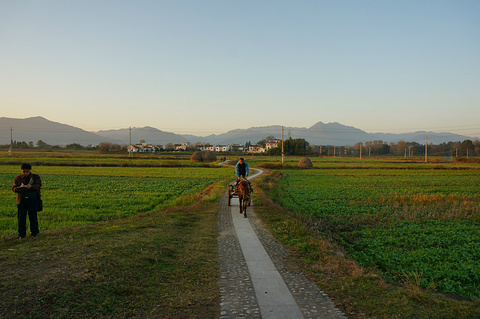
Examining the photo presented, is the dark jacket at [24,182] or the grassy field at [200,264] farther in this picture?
the dark jacket at [24,182]

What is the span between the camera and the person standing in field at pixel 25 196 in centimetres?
959

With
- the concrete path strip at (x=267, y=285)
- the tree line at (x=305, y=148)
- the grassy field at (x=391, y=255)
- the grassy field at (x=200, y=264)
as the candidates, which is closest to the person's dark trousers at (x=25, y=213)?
the grassy field at (x=200, y=264)

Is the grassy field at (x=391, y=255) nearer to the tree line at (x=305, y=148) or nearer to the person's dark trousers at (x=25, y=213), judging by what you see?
the person's dark trousers at (x=25, y=213)

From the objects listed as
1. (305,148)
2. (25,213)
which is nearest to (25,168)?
(25,213)

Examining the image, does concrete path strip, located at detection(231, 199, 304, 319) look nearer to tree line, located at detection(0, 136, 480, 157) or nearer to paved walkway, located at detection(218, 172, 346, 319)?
paved walkway, located at detection(218, 172, 346, 319)

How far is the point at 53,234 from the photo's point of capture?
10453 millimetres

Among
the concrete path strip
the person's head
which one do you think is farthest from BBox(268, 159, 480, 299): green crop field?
the person's head

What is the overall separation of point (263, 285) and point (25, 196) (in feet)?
24.9

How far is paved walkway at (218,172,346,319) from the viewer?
17.9 ft

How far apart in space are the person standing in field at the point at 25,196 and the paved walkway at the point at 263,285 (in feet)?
18.6

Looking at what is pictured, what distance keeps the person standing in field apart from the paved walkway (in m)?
5.68

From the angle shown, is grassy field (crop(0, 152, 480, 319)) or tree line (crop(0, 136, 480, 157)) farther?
tree line (crop(0, 136, 480, 157))

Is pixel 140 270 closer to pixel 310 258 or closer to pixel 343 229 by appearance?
pixel 310 258

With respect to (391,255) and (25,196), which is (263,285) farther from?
(25,196)
